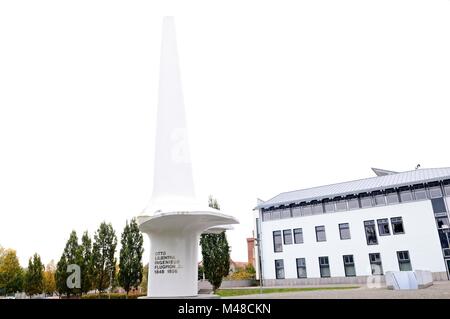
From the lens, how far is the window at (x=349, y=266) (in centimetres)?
3195

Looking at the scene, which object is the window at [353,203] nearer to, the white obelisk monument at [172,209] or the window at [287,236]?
the window at [287,236]

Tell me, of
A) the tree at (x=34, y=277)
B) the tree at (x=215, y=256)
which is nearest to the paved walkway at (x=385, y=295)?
the tree at (x=215, y=256)

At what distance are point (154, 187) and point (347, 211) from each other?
1104 inches

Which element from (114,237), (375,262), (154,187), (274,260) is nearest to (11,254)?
(114,237)

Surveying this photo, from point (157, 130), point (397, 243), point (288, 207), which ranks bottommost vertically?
point (397, 243)

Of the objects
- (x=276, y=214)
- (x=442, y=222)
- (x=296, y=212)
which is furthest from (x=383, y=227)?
(x=276, y=214)

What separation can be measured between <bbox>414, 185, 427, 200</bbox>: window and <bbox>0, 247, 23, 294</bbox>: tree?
130 ft

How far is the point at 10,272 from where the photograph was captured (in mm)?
33750

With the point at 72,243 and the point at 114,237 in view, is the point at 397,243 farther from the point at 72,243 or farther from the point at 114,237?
the point at 72,243

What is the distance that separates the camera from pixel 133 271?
85.2 ft

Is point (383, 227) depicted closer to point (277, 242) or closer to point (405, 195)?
point (405, 195)

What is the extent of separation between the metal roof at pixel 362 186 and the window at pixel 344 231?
10.3ft

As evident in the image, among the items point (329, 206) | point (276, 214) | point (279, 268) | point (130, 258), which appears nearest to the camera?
point (130, 258)

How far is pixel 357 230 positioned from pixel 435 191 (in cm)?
779
